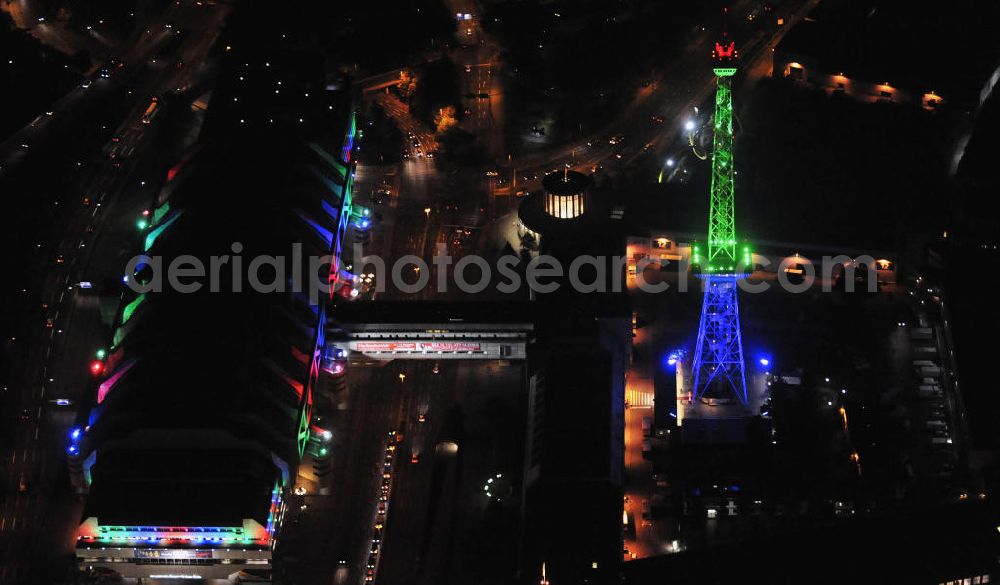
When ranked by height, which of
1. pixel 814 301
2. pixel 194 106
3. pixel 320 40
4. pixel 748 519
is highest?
pixel 320 40

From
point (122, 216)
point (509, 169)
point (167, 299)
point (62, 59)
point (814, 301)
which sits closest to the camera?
point (167, 299)

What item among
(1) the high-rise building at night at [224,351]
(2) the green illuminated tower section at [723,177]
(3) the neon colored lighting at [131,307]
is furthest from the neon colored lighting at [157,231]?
(2) the green illuminated tower section at [723,177]

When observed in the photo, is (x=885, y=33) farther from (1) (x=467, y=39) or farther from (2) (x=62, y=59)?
(2) (x=62, y=59)

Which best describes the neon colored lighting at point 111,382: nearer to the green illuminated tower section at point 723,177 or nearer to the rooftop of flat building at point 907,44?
the green illuminated tower section at point 723,177

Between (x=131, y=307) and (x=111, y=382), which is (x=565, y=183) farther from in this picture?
(x=111, y=382)

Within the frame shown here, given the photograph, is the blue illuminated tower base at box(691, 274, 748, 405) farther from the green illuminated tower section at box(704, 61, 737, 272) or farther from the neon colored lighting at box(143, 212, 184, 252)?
the neon colored lighting at box(143, 212, 184, 252)

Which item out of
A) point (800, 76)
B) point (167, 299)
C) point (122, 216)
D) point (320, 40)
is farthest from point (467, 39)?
point (167, 299)

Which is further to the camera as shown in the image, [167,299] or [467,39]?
[467,39]

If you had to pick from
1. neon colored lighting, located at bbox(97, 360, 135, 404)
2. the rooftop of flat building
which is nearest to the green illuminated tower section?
neon colored lighting, located at bbox(97, 360, 135, 404)
